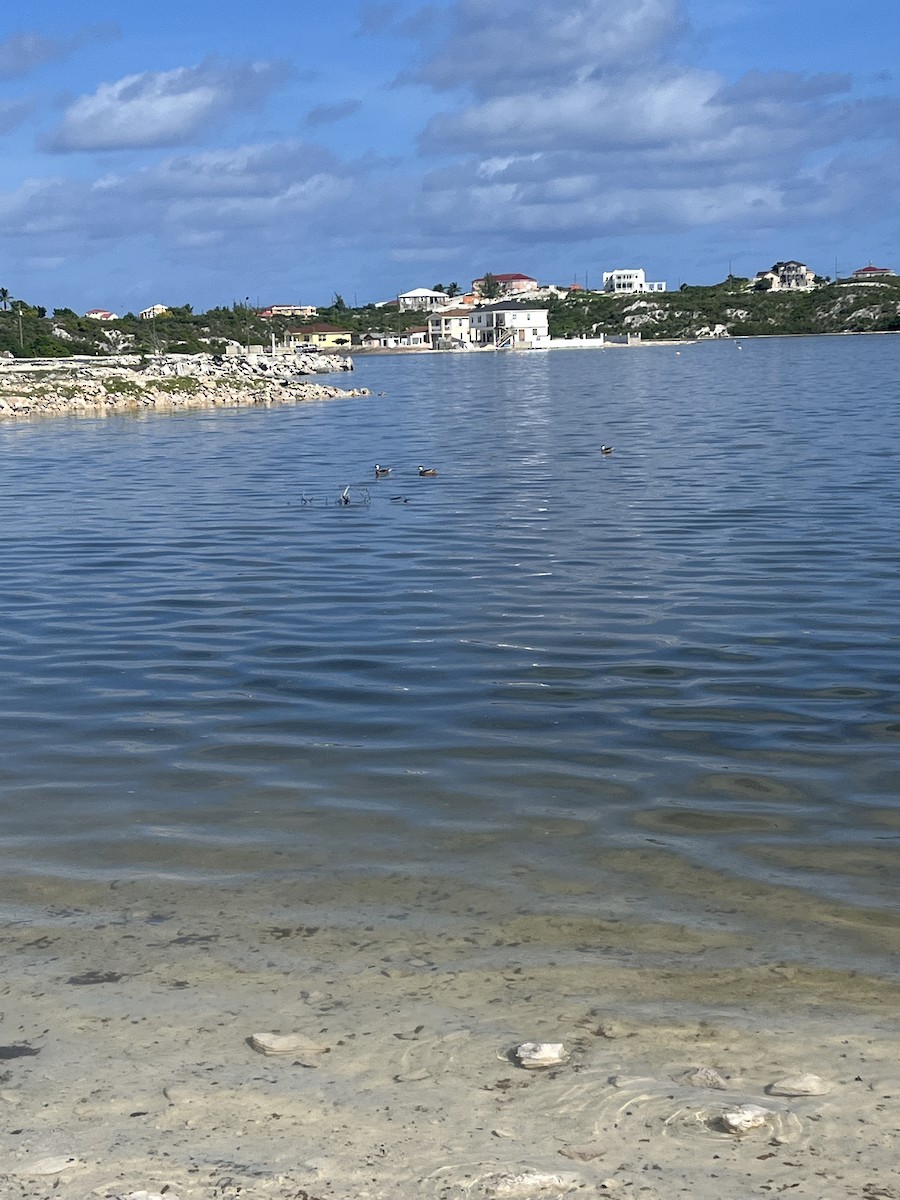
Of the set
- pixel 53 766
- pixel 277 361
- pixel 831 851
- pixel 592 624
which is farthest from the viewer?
pixel 277 361

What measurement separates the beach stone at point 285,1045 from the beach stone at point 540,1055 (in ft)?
2.71

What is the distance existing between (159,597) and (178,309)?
138463mm

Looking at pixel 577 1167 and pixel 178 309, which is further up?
pixel 178 309

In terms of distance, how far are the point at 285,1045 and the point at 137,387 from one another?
5962 cm

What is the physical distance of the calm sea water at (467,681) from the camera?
827 centimetres

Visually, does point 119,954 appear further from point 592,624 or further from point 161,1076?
point 592,624

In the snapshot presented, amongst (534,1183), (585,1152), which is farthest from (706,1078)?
(534,1183)

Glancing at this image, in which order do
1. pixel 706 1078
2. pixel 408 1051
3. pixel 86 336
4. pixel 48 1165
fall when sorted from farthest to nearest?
pixel 86 336
pixel 408 1051
pixel 706 1078
pixel 48 1165

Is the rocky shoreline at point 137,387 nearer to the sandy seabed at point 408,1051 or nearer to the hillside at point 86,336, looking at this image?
the hillside at point 86,336

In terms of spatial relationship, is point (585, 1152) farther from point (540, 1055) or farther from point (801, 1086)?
point (801, 1086)

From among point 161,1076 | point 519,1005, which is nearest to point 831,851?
point 519,1005

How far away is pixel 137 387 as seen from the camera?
62.5 meters

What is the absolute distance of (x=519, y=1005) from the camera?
611 centimetres

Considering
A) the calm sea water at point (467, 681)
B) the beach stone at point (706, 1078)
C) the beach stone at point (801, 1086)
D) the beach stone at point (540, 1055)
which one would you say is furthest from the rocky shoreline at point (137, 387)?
the beach stone at point (801, 1086)
